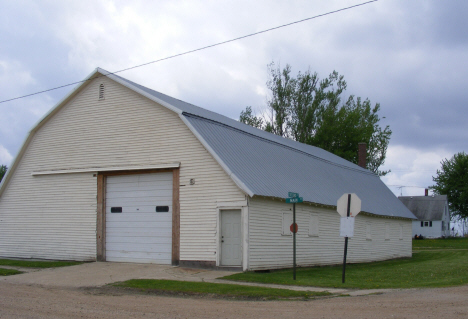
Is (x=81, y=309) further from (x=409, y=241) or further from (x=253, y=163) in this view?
(x=409, y=241)

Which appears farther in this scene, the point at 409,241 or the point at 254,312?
the point at 409,241

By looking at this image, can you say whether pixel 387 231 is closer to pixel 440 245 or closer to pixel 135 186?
pixel 135 186

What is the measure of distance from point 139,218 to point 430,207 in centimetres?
6378

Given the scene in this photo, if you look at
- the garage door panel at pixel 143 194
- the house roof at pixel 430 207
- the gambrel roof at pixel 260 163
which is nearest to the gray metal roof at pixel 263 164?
the gambrel roof at pixel 260 163

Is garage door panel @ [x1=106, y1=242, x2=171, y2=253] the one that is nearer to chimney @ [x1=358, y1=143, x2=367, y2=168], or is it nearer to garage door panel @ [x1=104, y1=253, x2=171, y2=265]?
garage door panel @ [x1=104, y1=253, x2=171, y2=265]

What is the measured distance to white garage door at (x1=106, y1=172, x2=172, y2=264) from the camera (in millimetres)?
20219

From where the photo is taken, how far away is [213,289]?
13.4 metres

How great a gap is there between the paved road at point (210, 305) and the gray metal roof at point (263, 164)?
6358 mm

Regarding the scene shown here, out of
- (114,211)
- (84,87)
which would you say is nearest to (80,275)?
(114,211)

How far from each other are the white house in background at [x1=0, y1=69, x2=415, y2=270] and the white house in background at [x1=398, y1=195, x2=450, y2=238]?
54429mm

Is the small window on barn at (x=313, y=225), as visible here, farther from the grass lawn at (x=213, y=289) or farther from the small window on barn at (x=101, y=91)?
the small window on barn at (x=101, y=91)

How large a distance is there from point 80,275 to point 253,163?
7848 mm

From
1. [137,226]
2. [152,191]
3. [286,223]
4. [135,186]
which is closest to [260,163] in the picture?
[286,223]

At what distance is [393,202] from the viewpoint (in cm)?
3584
